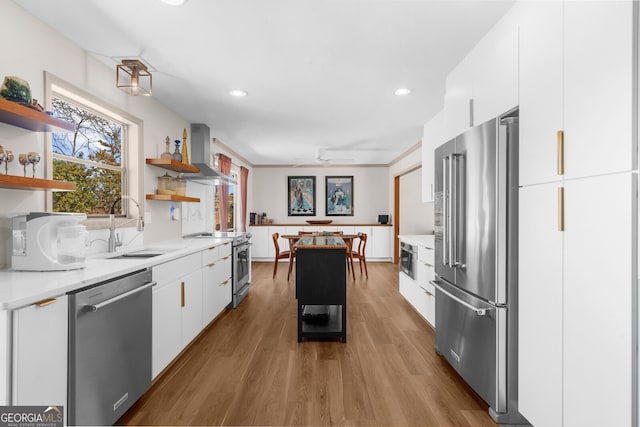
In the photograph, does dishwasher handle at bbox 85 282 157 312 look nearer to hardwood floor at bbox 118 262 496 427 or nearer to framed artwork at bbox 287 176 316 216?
hardwood floor at bbox 118 262 496 427

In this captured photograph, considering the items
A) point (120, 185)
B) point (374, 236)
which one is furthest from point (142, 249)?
point (374, 236)

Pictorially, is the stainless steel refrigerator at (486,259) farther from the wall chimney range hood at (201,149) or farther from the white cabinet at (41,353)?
the wall chimney range hood at (201,149)

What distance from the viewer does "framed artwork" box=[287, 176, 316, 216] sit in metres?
→ 8.39

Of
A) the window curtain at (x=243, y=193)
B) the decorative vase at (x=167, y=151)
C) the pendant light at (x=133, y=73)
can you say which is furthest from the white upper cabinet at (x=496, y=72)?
the window curtain at (x=243, y=193)

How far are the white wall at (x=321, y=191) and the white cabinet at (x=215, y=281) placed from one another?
4.51 m

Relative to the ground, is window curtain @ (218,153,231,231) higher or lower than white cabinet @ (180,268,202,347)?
higher

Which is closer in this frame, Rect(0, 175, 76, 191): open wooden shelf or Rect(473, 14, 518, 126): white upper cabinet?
Rect(0, 175, 76, 191): open wooden shelf

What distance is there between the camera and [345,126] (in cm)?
471

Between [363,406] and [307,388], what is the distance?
0.43 m

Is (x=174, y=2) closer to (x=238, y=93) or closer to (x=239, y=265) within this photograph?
(x=238, y=93)

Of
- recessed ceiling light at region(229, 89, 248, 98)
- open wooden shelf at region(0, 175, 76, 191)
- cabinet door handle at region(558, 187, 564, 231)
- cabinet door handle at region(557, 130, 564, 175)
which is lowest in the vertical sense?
cabinet door handle at region(558, 187, 564, 231)

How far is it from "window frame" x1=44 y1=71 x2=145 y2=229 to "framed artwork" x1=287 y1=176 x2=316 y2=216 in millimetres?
5275

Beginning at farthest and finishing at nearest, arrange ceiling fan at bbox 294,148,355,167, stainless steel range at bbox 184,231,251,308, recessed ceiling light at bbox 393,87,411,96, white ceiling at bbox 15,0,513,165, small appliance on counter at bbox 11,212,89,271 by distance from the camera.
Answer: ceiling fan at bbox 294,148,355,167 → stainless steel range at bbox 184,231,251,308 → recessed ceiling light at bbox 393,87,411,96 → white ceiling at bbox 15,0,513,165 → small appliance on counter at bbox 11,212,89,271

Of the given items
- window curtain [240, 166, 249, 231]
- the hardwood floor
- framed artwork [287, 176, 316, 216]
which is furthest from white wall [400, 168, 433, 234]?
the hardwood floor
